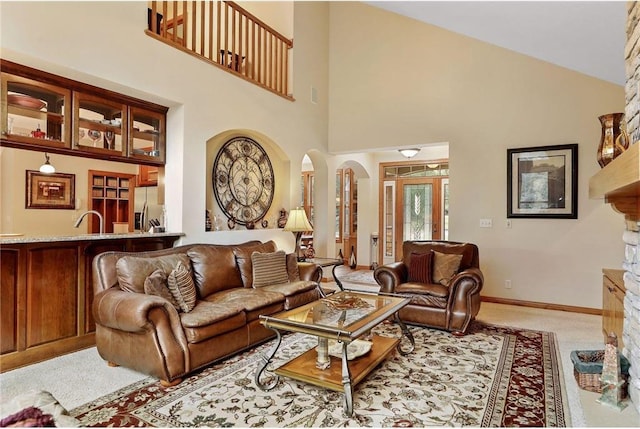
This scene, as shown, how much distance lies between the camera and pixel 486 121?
17.9ft

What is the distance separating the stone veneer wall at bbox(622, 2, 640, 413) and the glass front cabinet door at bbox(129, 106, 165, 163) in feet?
14.1

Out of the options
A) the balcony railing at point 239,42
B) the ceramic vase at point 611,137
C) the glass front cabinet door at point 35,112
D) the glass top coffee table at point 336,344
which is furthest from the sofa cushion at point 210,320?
the ceramic vase at point 611,137

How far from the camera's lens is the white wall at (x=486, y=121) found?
4836 mm

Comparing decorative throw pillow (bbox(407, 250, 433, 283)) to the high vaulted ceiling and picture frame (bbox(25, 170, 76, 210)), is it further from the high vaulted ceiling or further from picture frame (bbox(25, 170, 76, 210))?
picture frame (bbox(25, 170, 76, 210))

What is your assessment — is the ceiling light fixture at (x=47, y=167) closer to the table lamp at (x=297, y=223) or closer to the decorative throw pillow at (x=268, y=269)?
the decorative throw pillow at (x=268, y=269)

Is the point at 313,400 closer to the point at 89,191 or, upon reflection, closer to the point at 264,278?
the point at 264,278

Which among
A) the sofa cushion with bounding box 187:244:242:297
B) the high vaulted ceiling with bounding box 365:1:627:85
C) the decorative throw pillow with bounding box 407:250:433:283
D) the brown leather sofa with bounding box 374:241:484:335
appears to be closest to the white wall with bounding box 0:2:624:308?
the sofa cushion with bounding box 187:244:242:297

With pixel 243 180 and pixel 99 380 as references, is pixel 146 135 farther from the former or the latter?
pixel 99 380

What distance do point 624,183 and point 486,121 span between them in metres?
3.76

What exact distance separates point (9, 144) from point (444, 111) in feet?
17.5

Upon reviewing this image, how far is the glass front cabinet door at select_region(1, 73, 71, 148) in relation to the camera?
3.04 meters

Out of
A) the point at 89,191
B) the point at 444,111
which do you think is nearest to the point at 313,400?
the point at 444,111

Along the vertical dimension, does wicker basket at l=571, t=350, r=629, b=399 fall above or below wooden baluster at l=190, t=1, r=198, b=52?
below

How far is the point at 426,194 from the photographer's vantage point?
26.6 ft
